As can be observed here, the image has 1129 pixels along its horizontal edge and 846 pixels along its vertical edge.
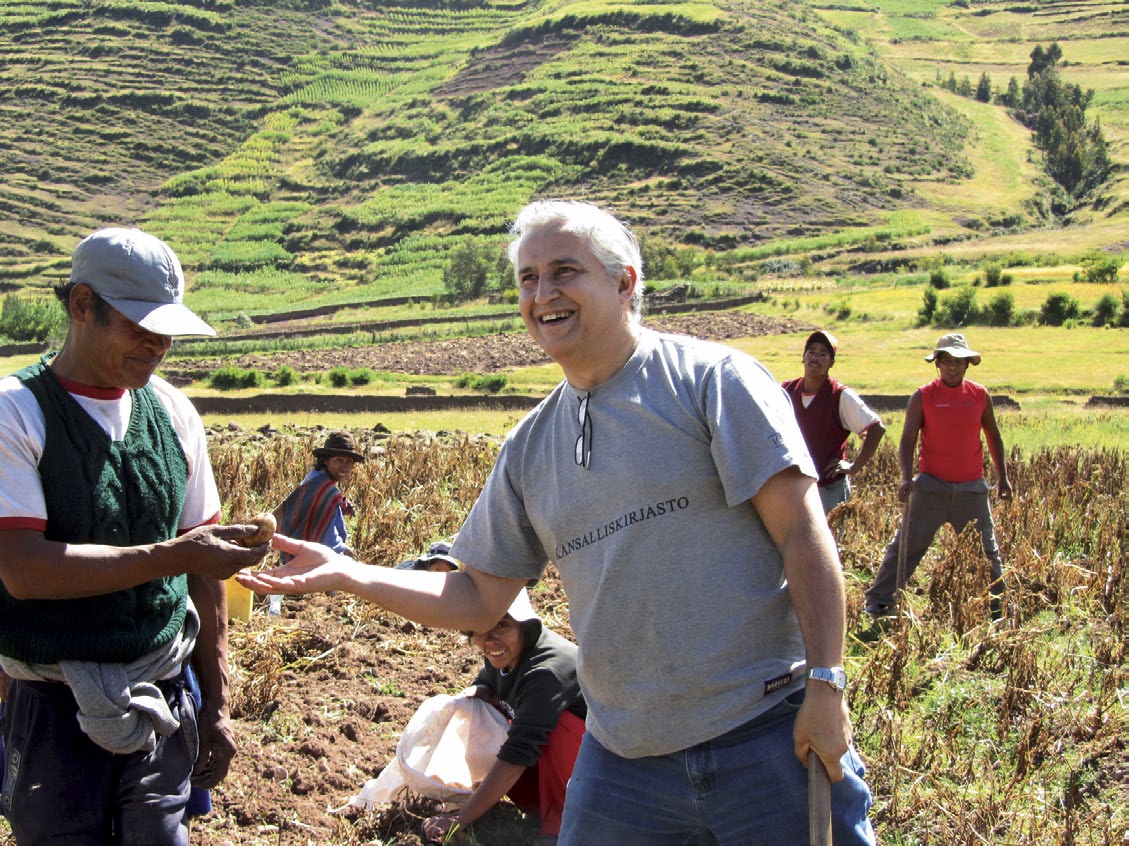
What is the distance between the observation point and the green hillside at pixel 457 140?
80.6 metres

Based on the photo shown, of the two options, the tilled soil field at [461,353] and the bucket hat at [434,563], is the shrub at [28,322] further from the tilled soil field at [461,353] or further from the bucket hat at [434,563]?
the bucket hat at [434,563]

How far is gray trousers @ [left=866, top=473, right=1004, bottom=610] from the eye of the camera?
721cm

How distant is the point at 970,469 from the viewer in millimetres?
7219

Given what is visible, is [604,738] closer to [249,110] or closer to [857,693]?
[857,693]

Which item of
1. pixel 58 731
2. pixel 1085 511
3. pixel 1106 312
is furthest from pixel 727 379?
pixel 1106 312

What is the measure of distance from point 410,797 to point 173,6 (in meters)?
133

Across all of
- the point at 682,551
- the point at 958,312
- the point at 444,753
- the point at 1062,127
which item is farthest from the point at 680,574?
the point at 1062,127

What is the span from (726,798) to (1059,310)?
4320 centimetres

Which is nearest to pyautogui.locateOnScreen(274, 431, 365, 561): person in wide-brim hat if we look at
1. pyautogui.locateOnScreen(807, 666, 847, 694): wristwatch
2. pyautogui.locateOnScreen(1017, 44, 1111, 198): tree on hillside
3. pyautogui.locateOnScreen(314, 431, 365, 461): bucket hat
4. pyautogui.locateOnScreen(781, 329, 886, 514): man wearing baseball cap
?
pyautogui.locateOnScreen(314, 431, 365, 461): bucket hat

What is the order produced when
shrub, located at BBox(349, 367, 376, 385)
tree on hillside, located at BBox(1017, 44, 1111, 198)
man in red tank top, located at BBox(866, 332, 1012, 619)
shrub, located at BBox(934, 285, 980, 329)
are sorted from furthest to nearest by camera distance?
tree on hillside, located at BBox(1017, 44, 1111, 198)
shrub, located at BBox(934, 285, 980, 329)
shrub, located at BBox(349, 367, 376, 385)
man in red tank top, located at BBox(866, 332, 1012, 619)

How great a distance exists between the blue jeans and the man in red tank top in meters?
4.91

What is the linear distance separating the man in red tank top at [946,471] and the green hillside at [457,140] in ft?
195

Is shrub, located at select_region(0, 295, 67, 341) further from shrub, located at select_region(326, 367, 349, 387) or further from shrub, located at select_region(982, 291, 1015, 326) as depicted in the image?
shrub, located at select_region(982, 291, 1015, 326)

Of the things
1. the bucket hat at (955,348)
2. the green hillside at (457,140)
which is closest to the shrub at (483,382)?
the bucket hat at (955,348)
